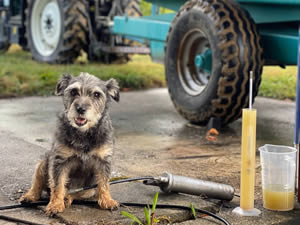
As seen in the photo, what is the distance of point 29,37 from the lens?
10.8 meters

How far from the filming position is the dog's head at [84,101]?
3281mm

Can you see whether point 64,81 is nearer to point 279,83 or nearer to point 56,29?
point 279,83

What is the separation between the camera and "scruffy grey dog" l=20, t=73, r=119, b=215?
332cm

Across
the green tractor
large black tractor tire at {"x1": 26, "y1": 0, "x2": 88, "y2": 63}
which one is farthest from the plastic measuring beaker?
large black tractor tire at {"x1": 26, "y1": 0, "x2": 88, "y2": 63}

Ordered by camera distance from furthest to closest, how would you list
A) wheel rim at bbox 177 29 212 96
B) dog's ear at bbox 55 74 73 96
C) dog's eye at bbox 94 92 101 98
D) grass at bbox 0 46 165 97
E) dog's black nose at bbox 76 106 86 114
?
grass at bbox 0 46 165 97 < wheel rim at bbox 177 29 212 96 < dog's ear at bbox 55 74 73 96 < dog's eye at bbox 94 92 101 98 < dog's black nose at bbox 76 106 86 114

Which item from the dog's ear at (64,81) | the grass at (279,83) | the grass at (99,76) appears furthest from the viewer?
the grass at (99,76)

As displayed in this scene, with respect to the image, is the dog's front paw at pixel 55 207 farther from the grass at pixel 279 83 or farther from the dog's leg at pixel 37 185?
the grass at pixel 279 83

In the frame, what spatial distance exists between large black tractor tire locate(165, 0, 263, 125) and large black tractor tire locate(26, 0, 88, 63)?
400 cm

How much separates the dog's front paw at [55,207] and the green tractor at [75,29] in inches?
256

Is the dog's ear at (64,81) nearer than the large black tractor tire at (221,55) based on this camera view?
Yes

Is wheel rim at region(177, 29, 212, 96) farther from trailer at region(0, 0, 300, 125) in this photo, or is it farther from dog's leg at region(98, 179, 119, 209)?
dog's leg at region(98, 179, 119, 209)

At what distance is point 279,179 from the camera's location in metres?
3.51

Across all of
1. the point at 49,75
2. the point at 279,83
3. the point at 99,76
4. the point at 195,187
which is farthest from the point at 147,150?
the point at 49,75

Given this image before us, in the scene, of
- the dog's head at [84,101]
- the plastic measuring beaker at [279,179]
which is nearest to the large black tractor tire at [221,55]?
the plastic measuring beaker at [279,179]
